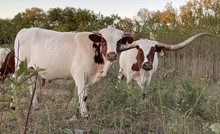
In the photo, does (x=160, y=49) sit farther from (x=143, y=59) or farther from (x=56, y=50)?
(x=56, y=50)

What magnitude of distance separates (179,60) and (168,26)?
10.5ft

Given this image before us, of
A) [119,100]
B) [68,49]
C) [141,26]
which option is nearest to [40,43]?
[68,49]

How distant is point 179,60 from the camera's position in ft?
36.0

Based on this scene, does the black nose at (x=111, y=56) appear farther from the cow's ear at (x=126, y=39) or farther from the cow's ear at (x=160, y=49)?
the cow's ear at (x=160, y=49)

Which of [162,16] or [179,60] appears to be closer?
[179,60]

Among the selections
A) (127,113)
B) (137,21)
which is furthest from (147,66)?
(137,21)

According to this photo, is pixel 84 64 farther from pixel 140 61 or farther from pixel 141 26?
pixel 141 26

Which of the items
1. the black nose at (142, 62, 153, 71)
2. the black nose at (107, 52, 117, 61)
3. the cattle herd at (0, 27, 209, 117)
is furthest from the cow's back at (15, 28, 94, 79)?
the black nose at (142, 62, 153, 71)

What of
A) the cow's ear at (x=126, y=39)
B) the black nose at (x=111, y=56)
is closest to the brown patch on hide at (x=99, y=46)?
the black nose at (x=111, y=56)

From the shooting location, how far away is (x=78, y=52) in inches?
199

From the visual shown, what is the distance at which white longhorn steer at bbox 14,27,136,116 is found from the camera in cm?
486

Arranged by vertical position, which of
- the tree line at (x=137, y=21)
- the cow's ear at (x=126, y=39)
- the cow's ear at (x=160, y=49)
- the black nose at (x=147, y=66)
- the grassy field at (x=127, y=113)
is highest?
the tree line at (x=137, y=21)

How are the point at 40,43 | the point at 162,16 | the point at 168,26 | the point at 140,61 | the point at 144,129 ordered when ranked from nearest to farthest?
the point at 144,129 → the point at 40,43 → the point at 140,61 → the point at 168,26 → the point at 162,16

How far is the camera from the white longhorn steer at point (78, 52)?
4.86 metres
